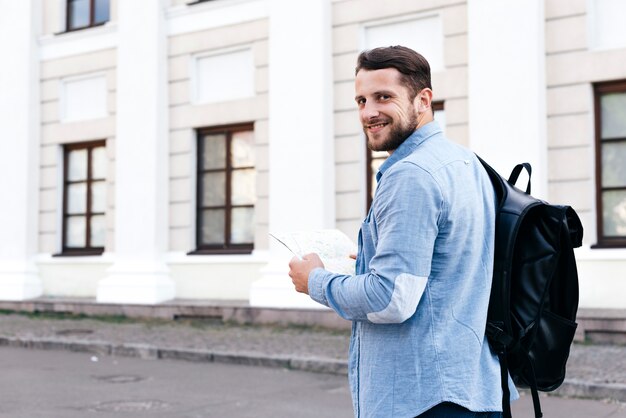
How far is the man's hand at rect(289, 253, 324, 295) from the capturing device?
2.36 m

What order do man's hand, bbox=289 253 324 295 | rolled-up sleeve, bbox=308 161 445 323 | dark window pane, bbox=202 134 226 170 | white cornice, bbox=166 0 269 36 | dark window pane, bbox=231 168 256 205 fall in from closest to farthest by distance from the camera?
rolled-up sleeve, bbox=308 161 445 323 < man's hand, bbox=289 253 324 295 < white cornice, bbox=166 0 269 36 < dark window pane, bbox=231 168 256 205 < dark window pane, bbox=202 134 226 170

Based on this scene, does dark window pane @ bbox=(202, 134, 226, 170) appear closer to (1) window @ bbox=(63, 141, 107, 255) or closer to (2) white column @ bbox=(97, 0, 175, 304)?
(2) white column @ bbox=(97, 0, 175, 304)

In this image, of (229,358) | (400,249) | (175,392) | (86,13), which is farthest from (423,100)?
(86,13)

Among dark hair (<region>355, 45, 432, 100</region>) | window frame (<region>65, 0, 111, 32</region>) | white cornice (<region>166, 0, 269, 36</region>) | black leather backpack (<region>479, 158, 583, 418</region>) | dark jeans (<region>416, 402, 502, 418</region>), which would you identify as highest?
window frame (<region>65, 0, 111, 32</region>)

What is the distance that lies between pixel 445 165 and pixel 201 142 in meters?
13.3

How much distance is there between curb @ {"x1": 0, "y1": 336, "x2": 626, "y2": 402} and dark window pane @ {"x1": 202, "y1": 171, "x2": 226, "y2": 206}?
4186 millimetres

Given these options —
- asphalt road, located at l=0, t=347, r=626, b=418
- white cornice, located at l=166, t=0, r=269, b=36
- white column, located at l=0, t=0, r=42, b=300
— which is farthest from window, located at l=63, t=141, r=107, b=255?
asphalt road, located at l=0, t=347, r=626, b=418

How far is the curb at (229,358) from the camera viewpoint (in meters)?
7.59

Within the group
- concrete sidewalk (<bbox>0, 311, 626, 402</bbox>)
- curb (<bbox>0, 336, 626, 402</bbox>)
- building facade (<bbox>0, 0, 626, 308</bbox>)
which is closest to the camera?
curb (<bbox>0, 336, 626, 402</bbox>)

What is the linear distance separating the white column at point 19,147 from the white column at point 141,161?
2.16m

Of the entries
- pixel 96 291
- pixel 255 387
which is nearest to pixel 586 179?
pixel 255 387

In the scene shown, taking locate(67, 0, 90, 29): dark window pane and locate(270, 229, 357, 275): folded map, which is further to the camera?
locate(67, 0, 90, 29): dark window pane

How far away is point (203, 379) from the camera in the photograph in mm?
8797

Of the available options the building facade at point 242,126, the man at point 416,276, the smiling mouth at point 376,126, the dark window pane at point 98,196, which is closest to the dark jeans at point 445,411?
the man at point 416,276
